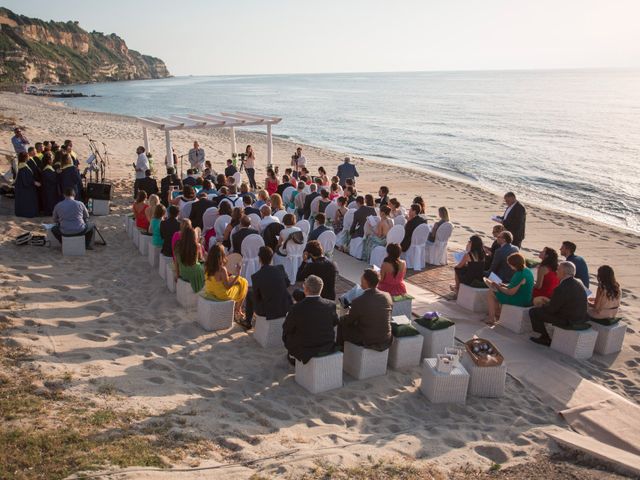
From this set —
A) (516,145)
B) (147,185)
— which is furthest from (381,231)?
(516,145)

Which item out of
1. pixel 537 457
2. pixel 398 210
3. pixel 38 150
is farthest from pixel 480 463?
pixel 38 150

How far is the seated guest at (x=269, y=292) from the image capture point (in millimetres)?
7387

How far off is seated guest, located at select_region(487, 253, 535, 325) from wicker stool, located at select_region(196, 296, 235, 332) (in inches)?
160

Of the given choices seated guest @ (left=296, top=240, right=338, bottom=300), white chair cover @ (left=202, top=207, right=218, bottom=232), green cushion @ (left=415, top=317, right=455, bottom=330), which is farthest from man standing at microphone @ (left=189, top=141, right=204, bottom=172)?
green cushion @ (left=415, top=317, right=455, bottom=330)

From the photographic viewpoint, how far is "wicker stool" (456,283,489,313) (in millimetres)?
9125

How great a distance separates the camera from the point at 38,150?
14438 mm

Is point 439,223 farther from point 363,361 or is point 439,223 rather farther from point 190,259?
point 363,361

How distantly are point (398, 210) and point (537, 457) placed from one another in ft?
24.1

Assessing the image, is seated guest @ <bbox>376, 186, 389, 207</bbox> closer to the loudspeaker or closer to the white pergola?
the white pergola

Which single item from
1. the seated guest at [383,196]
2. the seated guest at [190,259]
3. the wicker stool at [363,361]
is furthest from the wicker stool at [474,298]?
the seated guest at [190,259]

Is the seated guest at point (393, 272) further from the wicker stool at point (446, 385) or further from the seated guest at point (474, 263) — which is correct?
the wicker stool at point (446, 385)

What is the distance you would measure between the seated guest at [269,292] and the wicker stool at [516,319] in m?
3.48

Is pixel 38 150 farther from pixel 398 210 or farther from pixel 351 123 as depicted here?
pixel 351 123

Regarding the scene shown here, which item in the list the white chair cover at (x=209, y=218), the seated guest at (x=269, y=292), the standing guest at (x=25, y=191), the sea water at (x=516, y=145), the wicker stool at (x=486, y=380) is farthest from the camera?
the sea water at (x=516, y=145)
